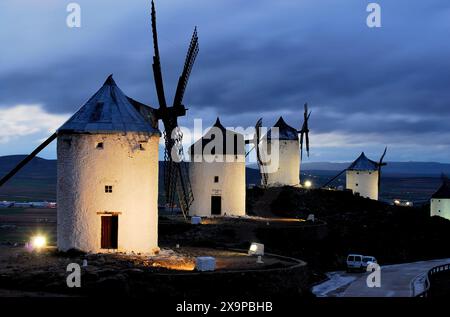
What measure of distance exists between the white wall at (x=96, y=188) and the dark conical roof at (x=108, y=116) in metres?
0.29

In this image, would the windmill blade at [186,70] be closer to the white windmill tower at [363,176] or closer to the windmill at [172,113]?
the windmill at [172,113]

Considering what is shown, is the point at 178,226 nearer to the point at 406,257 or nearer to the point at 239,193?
the point at 239,193

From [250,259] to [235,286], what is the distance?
5820 millimetres

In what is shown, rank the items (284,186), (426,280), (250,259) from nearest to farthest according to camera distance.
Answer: (250,259)
(426,280)
(284,186)

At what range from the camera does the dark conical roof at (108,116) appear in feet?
94.2

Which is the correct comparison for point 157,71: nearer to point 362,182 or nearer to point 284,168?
point 284,168

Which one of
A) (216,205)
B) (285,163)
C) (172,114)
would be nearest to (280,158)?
(285,163)

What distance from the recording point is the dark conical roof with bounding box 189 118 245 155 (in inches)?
1987

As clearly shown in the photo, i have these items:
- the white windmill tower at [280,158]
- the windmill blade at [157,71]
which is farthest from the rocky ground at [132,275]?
the white windmill tower at [280,158]

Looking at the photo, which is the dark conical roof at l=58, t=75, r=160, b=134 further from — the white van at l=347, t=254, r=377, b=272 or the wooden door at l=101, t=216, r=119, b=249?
the white van at l=347, t=254, r=377, b=272

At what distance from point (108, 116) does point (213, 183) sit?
21464mm

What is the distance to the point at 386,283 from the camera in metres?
33.6

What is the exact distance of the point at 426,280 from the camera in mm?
33625
